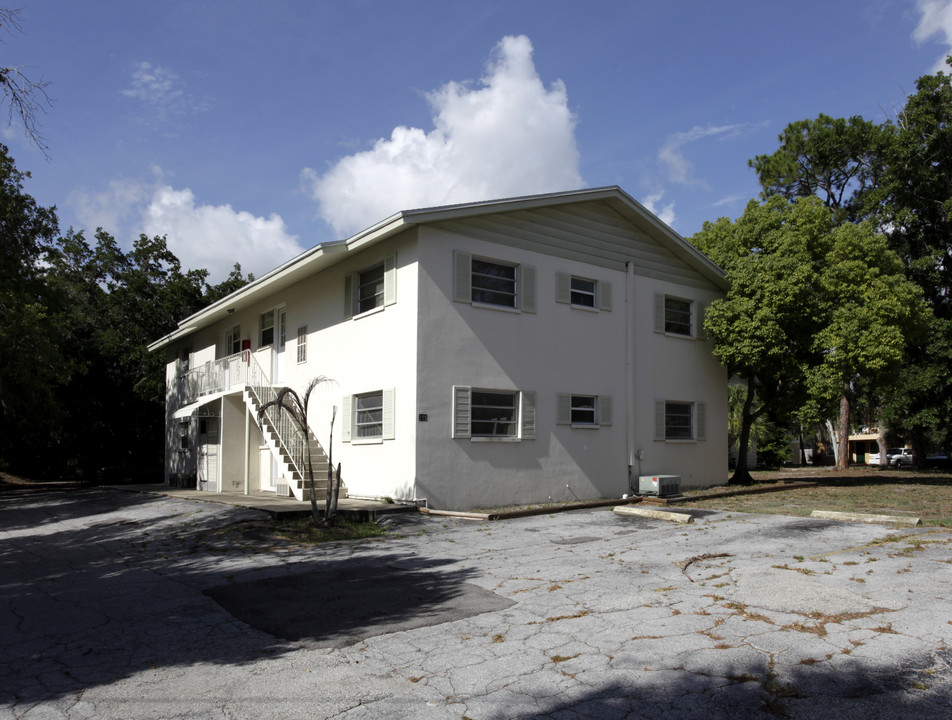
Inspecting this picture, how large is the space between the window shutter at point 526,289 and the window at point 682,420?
5100 millimetres

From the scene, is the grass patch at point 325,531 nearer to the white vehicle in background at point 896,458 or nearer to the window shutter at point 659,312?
the window shutter at point 659,312

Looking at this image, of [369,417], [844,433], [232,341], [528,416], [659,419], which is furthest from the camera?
[844,433]

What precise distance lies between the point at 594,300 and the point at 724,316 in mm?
4118

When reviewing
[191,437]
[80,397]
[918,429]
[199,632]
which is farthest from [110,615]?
[918,429]

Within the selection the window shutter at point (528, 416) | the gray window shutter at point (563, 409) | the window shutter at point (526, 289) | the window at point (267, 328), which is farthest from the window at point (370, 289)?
the window at point (267, 328)

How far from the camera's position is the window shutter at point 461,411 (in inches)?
610

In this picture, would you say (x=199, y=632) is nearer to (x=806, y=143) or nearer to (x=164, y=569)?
(x=164, y=569)

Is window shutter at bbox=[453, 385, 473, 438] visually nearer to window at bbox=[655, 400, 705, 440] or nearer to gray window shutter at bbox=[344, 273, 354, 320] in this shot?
gray window shutter at bbox=[344, 273, 354, 320]

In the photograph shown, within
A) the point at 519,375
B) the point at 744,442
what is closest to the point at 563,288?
the point at 519,375

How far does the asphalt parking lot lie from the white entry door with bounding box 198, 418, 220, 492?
1020 cm

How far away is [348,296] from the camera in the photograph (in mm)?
17750

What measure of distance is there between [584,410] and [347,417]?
5.64 metres

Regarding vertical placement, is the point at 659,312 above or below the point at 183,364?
above

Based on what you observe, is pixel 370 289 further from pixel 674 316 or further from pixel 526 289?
pixel 674 316
